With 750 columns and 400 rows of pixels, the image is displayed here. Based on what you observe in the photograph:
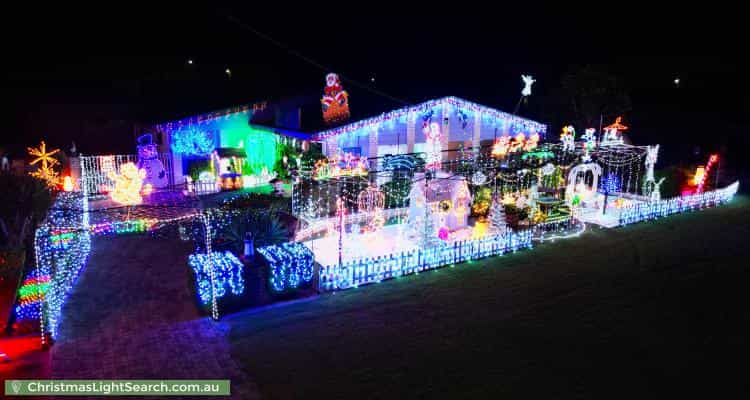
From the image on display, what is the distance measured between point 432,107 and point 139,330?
1713 cm

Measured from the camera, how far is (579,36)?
41.4 meters

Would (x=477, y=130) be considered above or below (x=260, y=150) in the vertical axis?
above

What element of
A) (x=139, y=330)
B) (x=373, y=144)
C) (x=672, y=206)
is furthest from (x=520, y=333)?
(x=373, y=144)

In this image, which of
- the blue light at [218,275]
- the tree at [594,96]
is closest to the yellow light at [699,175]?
the tree at [594,96]

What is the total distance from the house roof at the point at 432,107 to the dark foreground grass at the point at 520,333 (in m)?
10.2

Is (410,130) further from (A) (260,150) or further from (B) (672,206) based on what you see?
(B) (672,206)

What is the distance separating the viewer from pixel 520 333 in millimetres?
9422

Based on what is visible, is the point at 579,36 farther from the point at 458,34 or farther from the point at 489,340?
the point at 489,340

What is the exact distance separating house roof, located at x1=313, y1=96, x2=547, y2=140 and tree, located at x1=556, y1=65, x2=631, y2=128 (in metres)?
5.49

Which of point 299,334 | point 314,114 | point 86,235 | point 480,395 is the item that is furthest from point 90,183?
point 480,395

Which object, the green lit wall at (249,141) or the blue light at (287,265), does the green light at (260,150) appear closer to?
the green lit wall at (249,141)

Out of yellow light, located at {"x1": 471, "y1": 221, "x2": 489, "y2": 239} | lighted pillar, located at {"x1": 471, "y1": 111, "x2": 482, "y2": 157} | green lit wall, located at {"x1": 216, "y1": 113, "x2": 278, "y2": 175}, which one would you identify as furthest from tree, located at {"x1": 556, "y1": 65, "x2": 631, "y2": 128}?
green lit wall, located at {"x1": 216, "y1": 113, "x2": 278, "y2": 175}

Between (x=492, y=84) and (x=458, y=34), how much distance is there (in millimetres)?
5573

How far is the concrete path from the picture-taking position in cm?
806
